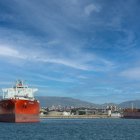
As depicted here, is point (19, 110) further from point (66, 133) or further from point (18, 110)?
point (66, 133)

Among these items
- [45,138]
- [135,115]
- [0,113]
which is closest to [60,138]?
[45,138]

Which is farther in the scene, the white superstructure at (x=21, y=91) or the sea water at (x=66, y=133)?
the white superstructure at (x=21, y=91)

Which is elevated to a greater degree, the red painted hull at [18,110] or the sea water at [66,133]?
the red painted hull at [18,110]

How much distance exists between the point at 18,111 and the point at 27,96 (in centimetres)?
1363

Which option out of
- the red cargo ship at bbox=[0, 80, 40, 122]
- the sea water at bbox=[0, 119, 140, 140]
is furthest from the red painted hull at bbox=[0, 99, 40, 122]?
the sea water at bbox=[0, 119, 140, 140]

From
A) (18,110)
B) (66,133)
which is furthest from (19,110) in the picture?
(66,133)

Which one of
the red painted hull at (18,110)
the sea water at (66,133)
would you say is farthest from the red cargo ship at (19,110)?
the sea water at (66,133)

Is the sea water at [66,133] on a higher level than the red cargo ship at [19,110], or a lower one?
lower

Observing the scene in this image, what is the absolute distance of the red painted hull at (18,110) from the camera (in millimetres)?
99950

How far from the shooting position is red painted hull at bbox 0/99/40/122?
9995 cm

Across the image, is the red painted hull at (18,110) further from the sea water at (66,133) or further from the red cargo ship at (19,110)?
the sea water at (66,133)

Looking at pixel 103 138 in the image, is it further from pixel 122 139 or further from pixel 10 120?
pixel 10 120

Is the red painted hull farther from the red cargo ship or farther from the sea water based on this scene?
the sea water

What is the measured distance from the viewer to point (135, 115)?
195500 millimetres
